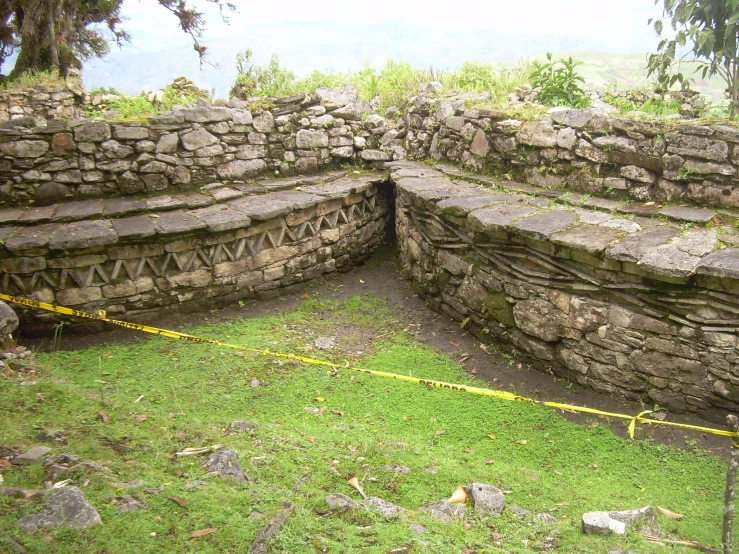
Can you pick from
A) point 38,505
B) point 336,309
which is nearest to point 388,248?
point 336,309

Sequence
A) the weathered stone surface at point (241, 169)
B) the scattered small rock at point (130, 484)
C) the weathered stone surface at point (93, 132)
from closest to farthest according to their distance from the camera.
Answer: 1. the scattered small rock at point (130, 484)
2. the weathered stone surface at point (93, 132)
3. the weathered stone surface at point (241, 169)

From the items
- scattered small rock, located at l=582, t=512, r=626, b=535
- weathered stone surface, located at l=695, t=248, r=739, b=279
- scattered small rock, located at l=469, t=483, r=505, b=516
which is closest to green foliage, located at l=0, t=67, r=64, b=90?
scattered small rock, located at l=469, t=483, r=505, b=516

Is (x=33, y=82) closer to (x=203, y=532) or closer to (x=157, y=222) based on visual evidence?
(x=157, y=222)

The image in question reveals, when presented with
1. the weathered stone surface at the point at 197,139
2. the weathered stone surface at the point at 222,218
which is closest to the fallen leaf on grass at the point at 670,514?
the weathered stone surface at the point at 222,218

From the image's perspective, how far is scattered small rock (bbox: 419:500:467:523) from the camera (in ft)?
11.3

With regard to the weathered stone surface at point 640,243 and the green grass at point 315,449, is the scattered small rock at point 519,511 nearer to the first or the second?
the green grass at point 315,449

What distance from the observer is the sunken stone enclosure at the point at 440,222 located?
480cm

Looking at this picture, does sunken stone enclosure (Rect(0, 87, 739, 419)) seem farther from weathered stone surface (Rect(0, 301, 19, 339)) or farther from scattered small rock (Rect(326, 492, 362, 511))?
scattered small rock (Rect(326, 492, 362, 511))

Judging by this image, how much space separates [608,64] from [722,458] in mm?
25841

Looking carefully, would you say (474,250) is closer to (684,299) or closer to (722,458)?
(684,299)

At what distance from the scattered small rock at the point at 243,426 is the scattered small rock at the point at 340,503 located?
1.20 meters

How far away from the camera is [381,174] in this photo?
326 inches

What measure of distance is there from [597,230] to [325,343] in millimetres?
3039

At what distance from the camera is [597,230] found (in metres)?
5.25
